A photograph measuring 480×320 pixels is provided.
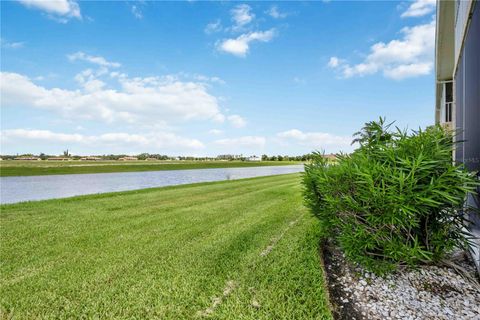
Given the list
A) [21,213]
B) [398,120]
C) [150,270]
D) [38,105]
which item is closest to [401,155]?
[398,120]

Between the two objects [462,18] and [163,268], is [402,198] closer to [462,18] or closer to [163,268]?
[163,268]

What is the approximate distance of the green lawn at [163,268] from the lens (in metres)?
2.55

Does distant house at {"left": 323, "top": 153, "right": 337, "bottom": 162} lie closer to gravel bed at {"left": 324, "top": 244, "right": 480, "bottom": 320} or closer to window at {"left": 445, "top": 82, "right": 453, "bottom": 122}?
gravel bed at {"left": 324, "top": 244, "right": 480, "bottom": 320}

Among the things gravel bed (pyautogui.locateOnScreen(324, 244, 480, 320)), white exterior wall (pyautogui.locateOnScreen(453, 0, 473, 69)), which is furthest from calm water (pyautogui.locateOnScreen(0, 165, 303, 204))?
white exterior wall (pyautogui.locateOnScreen(453, 0, 473, 69))

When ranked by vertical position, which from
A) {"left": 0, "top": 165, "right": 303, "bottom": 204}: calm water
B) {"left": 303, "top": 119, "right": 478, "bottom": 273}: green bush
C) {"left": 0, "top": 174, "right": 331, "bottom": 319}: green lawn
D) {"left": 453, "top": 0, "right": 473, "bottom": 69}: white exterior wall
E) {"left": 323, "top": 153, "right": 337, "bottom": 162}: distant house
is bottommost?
{"left": 0, "top": 165, "right": 303, "bottom": 204}: calm water

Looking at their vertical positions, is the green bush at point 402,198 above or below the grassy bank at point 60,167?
above

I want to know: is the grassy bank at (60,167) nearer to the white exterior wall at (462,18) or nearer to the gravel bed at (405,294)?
the gravel bed at (405,294)

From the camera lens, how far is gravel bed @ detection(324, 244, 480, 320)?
2.46 m

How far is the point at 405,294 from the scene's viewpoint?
279cm

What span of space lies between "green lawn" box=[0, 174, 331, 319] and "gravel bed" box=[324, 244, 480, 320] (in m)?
0.27

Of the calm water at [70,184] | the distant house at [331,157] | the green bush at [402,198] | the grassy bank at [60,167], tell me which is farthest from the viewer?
the grassy bank at [60,167]

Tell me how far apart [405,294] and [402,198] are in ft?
4.12

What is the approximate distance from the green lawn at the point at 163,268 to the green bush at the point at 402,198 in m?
0.83

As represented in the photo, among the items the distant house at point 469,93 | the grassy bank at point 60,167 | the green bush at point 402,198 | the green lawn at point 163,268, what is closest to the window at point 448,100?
the distant house at point 469,93
